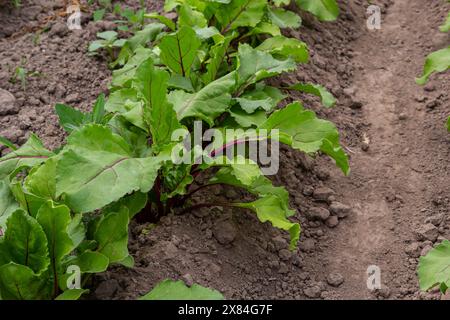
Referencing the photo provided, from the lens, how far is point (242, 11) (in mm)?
4027

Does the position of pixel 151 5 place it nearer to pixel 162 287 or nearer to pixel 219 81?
pixel 219 81

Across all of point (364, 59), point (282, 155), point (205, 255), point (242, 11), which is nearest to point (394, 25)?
point (364, 59)

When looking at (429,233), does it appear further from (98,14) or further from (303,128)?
(98,14)

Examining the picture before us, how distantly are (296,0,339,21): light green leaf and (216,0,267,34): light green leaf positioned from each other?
0.57m

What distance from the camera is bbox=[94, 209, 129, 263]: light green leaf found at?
2752 millimetres

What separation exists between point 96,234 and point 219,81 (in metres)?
0.97

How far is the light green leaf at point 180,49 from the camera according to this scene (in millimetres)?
3422

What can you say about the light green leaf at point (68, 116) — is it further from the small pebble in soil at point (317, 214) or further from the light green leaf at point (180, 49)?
the small pebble in soil at point (317, 214)

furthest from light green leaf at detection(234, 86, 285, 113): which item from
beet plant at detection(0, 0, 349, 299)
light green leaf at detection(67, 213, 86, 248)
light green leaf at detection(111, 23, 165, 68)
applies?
light green leaf at detection(67, 213, 86, 248)

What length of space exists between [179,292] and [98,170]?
57 cm

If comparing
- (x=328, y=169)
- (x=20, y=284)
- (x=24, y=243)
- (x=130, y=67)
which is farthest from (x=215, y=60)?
(x=20, y=284)

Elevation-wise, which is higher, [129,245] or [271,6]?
[271,6]

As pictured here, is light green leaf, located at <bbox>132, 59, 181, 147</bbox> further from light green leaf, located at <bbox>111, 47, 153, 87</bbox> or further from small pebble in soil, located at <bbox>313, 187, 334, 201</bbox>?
small pebble in soil, located at <bbox>313, 187, 334, 201</bbox>

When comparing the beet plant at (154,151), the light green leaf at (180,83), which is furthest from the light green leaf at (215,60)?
the light green leaf at (180,83)
